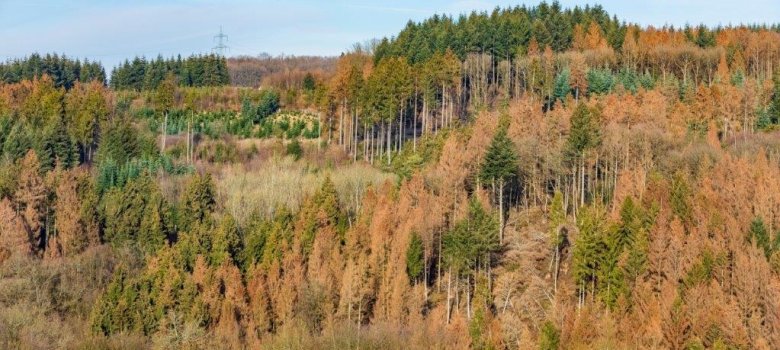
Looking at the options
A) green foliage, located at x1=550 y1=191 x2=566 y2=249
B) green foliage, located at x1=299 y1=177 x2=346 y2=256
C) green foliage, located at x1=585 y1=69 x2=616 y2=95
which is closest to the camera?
green foliage, located at x1=550 y1=191 x2=566 y2=249

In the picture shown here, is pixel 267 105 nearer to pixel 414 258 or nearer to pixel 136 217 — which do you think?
pixel 136 217

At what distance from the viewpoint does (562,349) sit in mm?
46000

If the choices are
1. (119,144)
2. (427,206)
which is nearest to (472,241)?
(427,206)

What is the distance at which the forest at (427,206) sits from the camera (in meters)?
50.7

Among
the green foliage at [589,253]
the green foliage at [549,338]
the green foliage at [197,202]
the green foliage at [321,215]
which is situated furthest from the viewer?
the green foliage at [197,202]

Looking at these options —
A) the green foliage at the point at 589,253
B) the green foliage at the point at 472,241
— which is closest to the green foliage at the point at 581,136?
the green foliage at the point at 472,241

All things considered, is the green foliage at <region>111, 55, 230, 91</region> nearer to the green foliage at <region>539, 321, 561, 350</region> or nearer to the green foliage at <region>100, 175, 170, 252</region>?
the green foliage at <region>100, 175, 170, 252</region>

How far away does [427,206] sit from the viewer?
61.2 metres

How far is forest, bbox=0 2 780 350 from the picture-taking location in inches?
1996

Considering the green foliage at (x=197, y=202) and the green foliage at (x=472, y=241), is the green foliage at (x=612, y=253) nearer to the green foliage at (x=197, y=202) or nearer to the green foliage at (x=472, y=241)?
the green foliage at (x=472, y=241)

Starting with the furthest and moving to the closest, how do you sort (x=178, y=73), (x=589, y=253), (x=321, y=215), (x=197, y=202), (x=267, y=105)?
1. (x=178, y=73)
2. (x=267, y=105)
3. (x=197, y=202)
4. (x=321, y=215)
5. (x=589, y=253)

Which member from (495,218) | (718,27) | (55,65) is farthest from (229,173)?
(718,27)

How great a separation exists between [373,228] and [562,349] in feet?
59.0

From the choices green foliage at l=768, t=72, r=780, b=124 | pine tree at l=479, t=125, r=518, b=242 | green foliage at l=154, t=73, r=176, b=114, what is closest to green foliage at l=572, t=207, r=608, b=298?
pine tree at l=479, t=125, r=518, b=242
